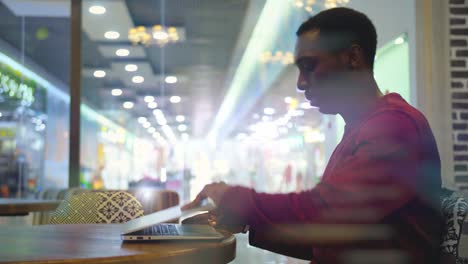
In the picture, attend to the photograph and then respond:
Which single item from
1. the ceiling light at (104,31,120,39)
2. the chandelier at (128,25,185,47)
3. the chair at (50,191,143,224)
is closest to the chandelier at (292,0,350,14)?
the chandelier at (128,25,185,47)

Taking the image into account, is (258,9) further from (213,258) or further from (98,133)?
(213,258)

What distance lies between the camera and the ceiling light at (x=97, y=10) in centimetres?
601

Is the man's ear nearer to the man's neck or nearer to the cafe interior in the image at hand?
the man's neck

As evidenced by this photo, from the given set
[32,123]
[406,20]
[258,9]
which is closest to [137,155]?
[32,123]

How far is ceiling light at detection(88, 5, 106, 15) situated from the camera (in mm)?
6015

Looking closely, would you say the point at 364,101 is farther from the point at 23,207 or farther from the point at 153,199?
the point at 23,207

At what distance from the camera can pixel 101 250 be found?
1.13 meters

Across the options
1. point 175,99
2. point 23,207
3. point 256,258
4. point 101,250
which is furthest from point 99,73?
point 101,250

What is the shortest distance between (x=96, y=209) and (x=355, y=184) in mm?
1541

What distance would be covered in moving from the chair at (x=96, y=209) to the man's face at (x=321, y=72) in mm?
1318

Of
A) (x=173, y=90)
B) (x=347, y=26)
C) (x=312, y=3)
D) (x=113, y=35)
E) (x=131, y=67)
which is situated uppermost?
(x=312, y=3)

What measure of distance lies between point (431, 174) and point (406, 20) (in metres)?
2.60

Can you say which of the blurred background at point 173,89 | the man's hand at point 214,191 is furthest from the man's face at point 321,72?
the blurred background at point 173,89

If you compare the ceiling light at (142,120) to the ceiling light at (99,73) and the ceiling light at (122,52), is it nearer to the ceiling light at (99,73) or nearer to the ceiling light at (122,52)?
the ceiling light at (99,73)
